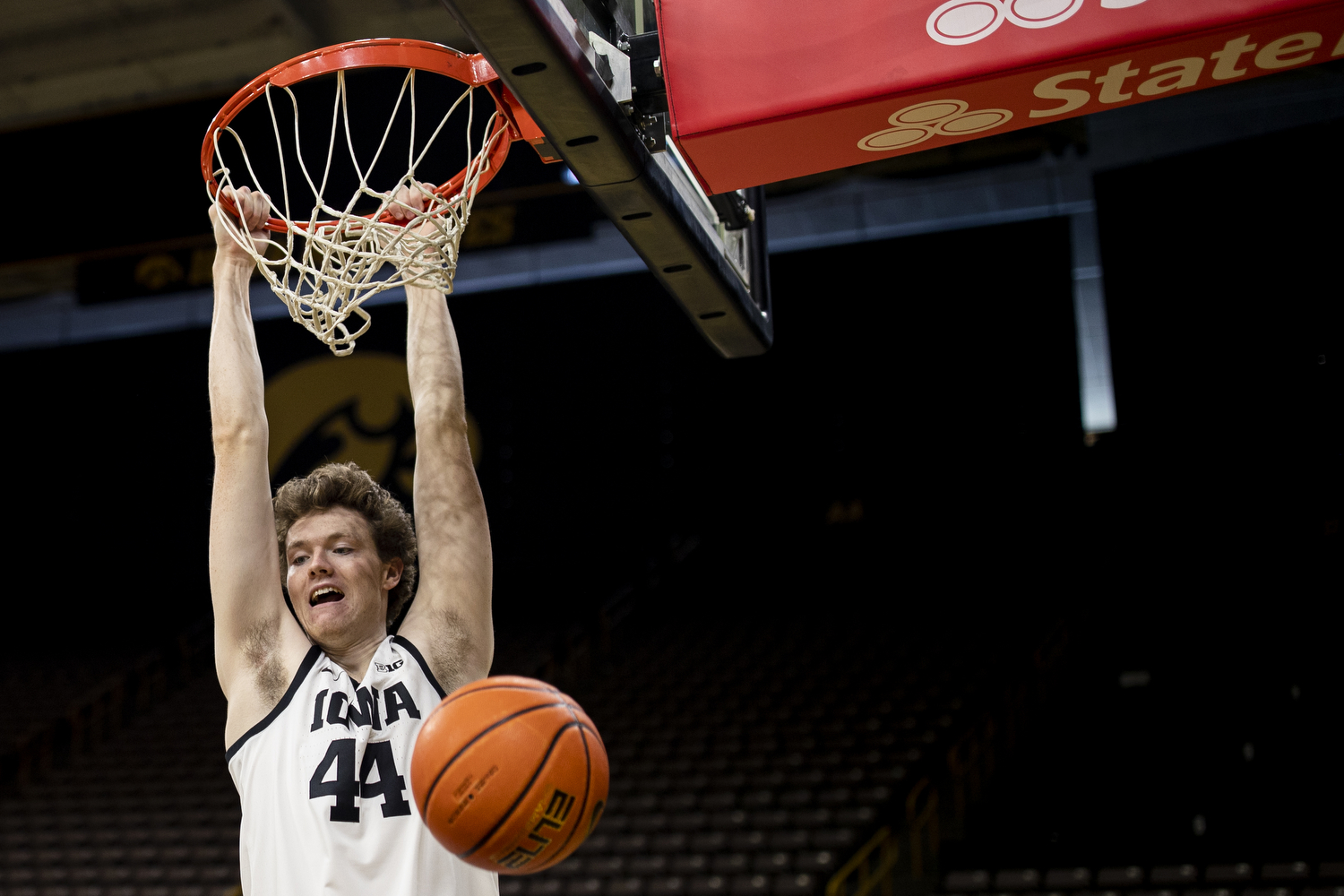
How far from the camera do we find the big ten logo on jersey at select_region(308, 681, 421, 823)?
6.75 ft

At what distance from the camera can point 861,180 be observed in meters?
12.1

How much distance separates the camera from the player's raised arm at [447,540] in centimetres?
234

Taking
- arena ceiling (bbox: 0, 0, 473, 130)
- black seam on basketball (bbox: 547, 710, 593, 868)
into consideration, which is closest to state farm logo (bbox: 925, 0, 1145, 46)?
black seam on basketball (bbox: 547, 710, 593, 868)

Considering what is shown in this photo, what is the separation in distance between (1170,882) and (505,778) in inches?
226

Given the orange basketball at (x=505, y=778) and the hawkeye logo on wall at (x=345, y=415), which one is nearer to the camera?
the orange basketball at (x=505, y=778)

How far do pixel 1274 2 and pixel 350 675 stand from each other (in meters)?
1.91

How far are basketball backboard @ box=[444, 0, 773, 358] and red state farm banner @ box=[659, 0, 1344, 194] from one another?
0.13m

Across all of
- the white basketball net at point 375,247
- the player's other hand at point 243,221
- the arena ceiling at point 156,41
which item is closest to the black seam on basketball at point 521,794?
the white basketball net at point 375,247

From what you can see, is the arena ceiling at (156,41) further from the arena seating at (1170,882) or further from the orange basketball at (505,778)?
the orange basketball at (505,778)

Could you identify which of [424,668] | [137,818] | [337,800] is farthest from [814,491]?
[337,800]

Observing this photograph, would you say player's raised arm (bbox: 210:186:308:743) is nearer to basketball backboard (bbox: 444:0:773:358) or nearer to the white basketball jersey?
the white basketball jersey

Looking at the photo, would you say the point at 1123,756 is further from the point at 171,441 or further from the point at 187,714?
the point at 171,441

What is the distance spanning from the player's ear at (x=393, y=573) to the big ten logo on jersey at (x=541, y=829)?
74cm

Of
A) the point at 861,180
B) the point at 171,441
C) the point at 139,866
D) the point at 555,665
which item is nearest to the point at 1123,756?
the point at 555,665
